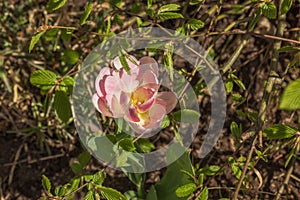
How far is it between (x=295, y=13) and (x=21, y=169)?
972mm

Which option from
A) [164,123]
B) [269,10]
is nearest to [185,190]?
[164,123]

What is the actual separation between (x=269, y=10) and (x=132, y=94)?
0.30m

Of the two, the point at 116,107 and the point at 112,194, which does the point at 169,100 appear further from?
the point at 112,194

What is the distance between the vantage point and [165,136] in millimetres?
1571

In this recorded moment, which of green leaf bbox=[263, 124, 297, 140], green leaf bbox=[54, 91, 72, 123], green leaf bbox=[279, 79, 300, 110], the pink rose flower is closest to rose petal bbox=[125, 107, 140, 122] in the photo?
the pink rose flower

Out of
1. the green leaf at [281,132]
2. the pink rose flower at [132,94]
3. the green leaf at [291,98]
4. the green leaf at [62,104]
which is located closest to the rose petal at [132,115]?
the pink rose flower at [132,94]

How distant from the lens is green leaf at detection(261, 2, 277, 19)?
93 centimetres

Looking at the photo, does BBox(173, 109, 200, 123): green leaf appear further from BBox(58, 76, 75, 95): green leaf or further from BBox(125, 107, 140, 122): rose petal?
BBox(58, 76, 75, 95): green leaf

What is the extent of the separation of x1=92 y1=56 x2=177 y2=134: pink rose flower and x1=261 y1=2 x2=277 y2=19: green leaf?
0.76 feet

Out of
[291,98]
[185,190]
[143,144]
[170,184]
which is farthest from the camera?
[170,184]

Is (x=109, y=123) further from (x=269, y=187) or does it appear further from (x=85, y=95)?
(x=269, y=187)

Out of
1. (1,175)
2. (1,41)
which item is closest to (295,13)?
(1,41)

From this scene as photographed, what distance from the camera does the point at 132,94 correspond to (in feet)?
3.31

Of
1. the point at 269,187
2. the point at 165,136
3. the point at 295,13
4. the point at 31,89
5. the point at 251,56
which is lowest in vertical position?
the point at 269,187
